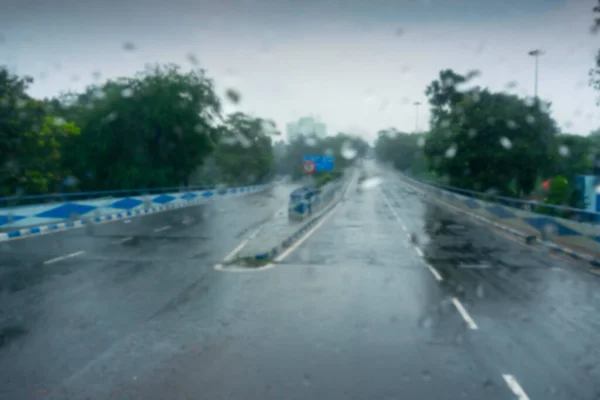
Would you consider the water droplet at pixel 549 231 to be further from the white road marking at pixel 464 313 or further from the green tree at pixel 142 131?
the green tree at pixel 142 131

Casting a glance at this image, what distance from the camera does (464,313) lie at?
884 cm

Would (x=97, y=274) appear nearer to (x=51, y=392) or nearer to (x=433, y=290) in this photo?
(x=51, y=392)

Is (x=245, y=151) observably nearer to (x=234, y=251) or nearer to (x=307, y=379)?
(x=234, y=251)

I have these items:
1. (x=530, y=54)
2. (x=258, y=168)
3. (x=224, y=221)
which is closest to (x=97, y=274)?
(x=224, y=221)

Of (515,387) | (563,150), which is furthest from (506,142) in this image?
(515,387)

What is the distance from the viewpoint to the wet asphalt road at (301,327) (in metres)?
5.93

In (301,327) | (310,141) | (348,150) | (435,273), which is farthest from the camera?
(348,150)

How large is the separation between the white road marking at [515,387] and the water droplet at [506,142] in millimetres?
32903

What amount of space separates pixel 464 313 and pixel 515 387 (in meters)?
3.01

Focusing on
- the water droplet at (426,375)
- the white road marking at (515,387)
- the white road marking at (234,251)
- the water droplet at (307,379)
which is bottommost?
the white road marking at (234,251)

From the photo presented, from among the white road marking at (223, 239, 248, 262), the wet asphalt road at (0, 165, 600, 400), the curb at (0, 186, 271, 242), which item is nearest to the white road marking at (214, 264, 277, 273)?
the wet asphalt road at (0, 165, 600, 400)

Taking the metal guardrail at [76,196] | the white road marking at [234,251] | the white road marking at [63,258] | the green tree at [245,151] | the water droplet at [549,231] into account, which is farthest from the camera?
the green tree at [245,151]

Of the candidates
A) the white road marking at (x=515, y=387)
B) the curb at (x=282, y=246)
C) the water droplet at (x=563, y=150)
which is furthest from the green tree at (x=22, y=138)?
the water droplet at (x=563, y=150)

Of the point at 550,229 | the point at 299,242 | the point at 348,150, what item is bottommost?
the point at 299,242
